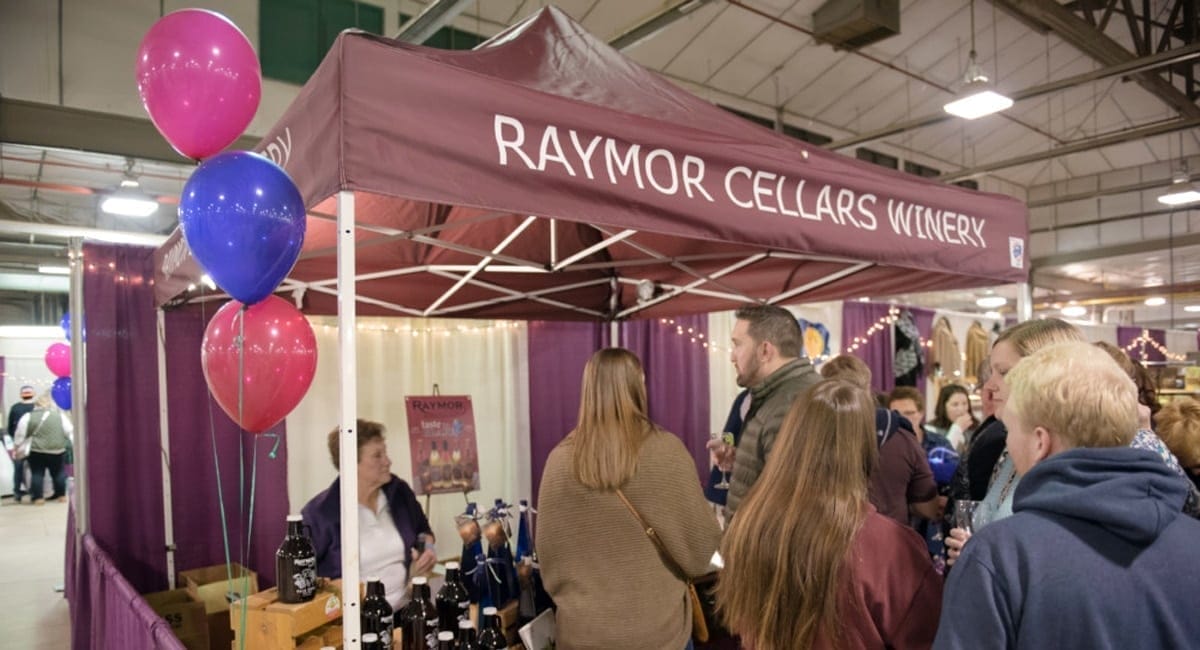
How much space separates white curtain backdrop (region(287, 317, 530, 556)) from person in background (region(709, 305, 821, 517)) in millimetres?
2524

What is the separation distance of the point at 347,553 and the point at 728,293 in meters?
2.70

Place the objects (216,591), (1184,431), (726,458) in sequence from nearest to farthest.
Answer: (1184,431) < (726,458) < (216,591)

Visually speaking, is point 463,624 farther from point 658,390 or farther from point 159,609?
point 658,390

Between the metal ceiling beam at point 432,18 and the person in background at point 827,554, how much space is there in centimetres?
398

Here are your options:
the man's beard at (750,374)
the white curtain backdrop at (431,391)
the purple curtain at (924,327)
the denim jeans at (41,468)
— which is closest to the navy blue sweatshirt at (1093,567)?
the man's beard at (750,374)

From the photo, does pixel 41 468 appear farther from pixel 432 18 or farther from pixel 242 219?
pixel 242 219

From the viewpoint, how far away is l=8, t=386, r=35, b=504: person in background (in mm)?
10203

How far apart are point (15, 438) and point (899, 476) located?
39.9 ft

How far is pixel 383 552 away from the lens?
8.87 feet

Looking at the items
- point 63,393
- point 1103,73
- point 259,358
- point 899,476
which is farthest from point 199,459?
point 1103,73

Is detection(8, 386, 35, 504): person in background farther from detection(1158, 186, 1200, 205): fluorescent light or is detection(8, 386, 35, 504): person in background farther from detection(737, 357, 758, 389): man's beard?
detection(1158, 186, 1200, 205): fluorescent light

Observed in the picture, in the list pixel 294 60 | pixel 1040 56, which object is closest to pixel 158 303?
pixel 294 60

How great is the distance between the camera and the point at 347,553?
1.29m

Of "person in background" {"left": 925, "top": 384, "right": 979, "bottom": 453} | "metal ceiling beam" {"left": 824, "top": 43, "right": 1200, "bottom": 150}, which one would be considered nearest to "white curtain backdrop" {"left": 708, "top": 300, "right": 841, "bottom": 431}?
"person in background" {"left": 925, "top": 384, "right": 979, "bottom": 453}
